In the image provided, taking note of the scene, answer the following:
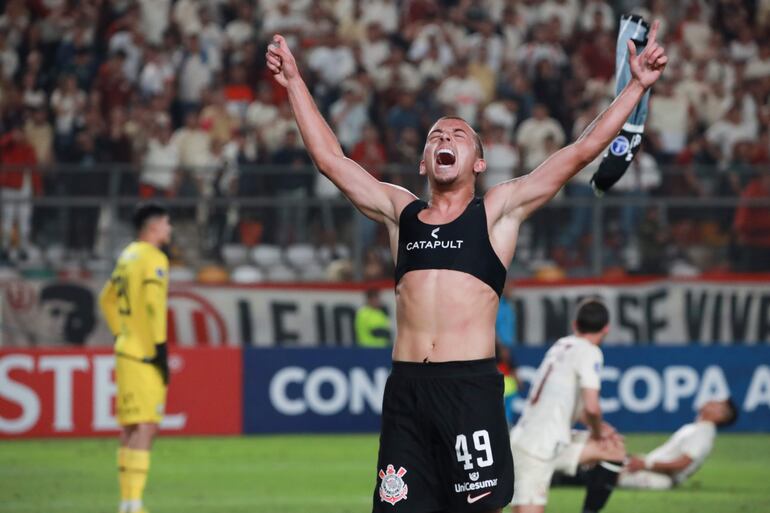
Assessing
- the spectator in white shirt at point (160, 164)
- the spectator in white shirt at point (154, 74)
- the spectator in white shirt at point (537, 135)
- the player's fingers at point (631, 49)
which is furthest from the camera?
the spectator in white shirt at point (154, 74)

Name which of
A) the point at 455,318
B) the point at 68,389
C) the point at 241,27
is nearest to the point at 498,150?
the point at 241,27

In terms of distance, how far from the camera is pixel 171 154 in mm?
19203

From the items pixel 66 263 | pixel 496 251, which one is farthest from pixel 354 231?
pixel 496 251

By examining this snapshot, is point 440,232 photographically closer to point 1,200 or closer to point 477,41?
point 1,200

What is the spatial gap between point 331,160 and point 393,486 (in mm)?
1551

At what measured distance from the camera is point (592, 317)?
1008 centimetres

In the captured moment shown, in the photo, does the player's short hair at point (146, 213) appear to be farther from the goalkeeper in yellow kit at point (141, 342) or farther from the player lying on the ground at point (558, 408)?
the player lying on the ground at point (558, 408)

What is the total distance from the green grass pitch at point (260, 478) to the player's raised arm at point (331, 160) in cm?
527

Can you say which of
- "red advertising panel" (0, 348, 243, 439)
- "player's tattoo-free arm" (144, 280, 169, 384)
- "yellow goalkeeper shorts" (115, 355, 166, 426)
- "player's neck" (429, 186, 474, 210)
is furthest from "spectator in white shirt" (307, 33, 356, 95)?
"player's neck" (429, 186, 474, 210)

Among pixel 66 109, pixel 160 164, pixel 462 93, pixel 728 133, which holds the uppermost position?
pixel 462 93

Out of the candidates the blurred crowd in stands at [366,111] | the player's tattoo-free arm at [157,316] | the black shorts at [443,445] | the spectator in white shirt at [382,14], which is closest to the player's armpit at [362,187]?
the black shorts at [443,445]

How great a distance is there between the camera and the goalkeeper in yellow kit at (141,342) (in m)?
10.9

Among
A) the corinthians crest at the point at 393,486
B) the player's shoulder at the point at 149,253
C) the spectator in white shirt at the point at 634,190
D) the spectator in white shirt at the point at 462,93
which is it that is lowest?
the corinthians crest at the point at 393,486

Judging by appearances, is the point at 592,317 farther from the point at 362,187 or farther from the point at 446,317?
the point at 446,317
